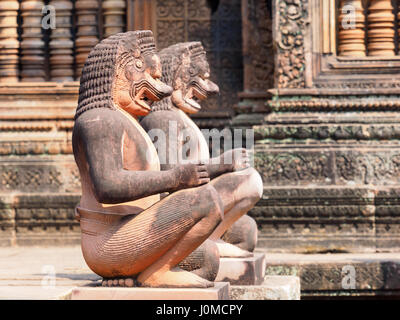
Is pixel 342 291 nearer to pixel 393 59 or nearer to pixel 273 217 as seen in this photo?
pixel 273 217

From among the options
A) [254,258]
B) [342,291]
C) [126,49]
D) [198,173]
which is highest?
[126,49]

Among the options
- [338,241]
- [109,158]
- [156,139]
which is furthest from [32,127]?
[109,158]

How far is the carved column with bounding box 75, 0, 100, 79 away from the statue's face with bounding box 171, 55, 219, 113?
4280 mm

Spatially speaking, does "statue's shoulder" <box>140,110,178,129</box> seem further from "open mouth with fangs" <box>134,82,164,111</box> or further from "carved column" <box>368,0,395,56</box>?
"carved column" <box>368,0,395,56</box>

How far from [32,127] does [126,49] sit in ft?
18.2

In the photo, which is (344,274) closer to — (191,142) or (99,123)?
(191,142)

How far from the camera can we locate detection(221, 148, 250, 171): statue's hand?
6.64 metres

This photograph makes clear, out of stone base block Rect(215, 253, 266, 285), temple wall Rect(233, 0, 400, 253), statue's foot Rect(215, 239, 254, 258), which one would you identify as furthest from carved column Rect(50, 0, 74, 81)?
stone base block Rect(215, 253, 266, 285)

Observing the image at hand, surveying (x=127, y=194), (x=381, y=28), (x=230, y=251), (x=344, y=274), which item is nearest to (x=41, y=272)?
(x=230, y=251)

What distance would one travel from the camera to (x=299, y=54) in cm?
1014

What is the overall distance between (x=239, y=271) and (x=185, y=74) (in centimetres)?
152

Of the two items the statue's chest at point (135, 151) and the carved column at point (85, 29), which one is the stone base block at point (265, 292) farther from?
the carved column at point (85, 29)

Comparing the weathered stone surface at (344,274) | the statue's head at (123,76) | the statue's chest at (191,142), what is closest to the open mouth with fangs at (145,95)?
the statue's head at (123,76)

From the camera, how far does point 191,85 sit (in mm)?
7363
